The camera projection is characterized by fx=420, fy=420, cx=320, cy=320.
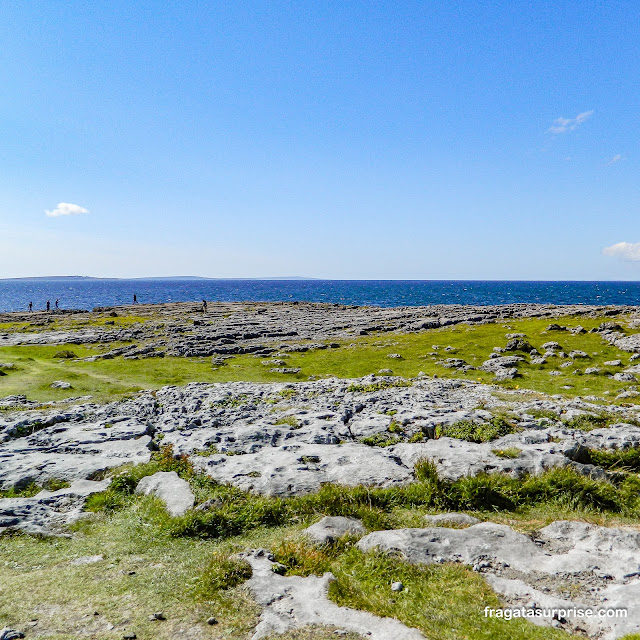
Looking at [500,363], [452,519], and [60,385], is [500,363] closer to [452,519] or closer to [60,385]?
[452,519]

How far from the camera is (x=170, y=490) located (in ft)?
46.4

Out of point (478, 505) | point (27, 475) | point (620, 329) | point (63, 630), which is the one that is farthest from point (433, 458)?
point (620, 329)

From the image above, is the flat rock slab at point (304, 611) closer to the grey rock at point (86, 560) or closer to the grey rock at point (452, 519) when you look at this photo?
the grey rock at point (452, 519)

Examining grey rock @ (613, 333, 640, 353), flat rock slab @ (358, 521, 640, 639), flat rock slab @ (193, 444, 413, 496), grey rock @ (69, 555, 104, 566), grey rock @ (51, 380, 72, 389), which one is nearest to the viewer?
flat rock slab @ (358, 521, 640, 639)

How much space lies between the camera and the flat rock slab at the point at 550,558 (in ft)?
25.7

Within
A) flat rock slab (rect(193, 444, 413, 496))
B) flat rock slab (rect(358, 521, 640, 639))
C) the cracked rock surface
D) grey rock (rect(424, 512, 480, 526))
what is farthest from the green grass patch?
flat rock slab (rect(358, 521, 640, 639))

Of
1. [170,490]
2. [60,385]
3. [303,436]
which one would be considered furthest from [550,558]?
[60,385]

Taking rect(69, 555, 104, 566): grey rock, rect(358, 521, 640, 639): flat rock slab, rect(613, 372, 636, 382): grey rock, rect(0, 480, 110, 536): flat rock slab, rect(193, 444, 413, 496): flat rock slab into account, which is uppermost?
rect(613, 372, 636, 382): grey rock

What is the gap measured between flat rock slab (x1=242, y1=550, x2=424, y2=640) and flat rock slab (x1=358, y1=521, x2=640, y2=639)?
2.06 metres

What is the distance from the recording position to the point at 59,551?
11086 mm

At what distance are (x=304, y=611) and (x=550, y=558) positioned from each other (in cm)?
571

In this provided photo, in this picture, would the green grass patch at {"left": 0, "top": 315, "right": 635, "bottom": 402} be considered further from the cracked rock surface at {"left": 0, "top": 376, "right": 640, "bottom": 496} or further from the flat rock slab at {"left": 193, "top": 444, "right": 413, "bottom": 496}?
the flat rock slab at {"left": 193, "top": 444, "right": 413, "bottom": 496}

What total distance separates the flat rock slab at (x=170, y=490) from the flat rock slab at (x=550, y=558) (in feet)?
19.1

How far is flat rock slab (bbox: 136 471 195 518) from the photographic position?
42.6 feet
